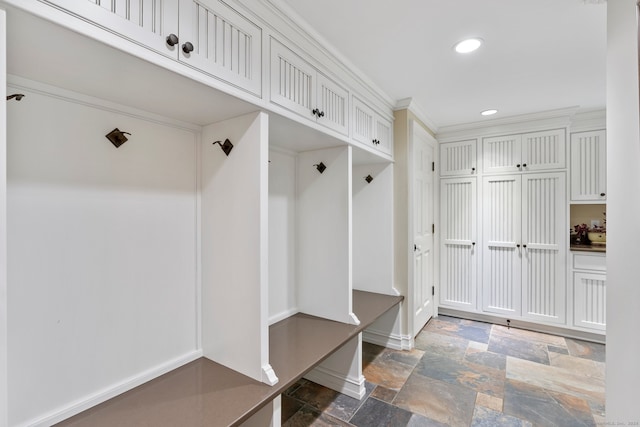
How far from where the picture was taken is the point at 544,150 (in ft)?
10.4

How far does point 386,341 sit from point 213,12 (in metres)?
2.91

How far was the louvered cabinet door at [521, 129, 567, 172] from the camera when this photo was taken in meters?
3.09

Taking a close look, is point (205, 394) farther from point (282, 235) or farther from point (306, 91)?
point (306, 91)

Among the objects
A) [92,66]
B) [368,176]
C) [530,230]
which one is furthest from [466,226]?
[92,66]

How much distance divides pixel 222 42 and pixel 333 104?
87 cm

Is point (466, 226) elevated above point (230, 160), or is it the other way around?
point (230, 160)

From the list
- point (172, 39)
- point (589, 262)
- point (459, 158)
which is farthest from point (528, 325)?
point (172, 39)

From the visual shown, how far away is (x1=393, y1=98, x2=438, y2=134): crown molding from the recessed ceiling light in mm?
828

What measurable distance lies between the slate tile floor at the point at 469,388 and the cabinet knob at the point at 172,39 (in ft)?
7.02

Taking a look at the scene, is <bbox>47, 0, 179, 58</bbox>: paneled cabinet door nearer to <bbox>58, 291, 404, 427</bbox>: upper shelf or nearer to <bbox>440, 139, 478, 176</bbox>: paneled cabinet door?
<bbox>58, 291, 404, 427</bbox>: upper shelf

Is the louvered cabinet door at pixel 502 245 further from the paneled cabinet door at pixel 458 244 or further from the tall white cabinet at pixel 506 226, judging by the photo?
the paneled cabinet door at pixel 458 244

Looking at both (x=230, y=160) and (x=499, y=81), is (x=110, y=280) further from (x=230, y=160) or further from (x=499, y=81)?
(x=499, y=81)

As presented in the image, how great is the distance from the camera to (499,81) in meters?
2.35

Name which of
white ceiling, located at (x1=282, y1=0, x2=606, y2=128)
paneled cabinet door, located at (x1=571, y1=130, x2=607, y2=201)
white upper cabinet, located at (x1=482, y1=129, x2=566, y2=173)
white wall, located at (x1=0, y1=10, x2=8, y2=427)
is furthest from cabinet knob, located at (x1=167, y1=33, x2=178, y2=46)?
paneled cabinet door, located at (x1=571, y1=130, x2=607, y2=201)
